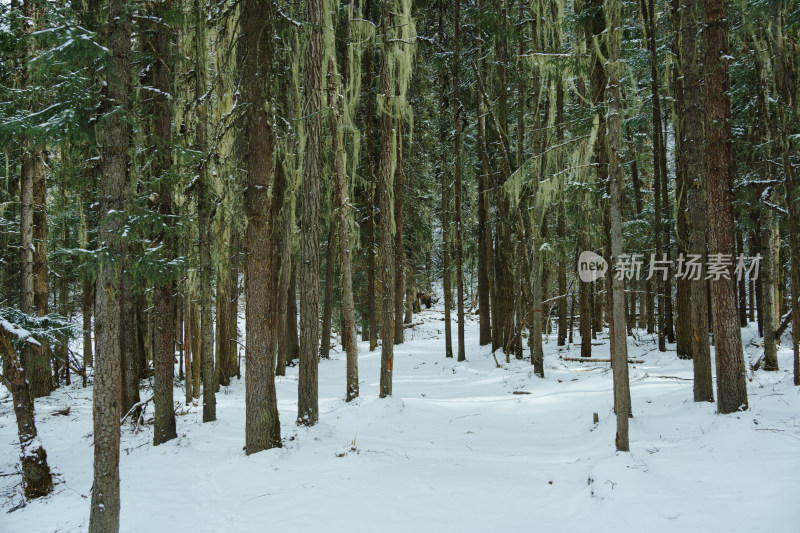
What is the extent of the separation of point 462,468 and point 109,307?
555 cm

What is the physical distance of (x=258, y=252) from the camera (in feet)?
23.8

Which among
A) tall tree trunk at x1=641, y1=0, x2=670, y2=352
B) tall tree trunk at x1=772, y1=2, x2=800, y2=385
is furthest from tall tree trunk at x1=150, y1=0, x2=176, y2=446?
tall tree trunk at x1=772, y1=2, x2=800, y2=385

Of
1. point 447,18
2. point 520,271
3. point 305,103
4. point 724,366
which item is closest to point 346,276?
point 305,103

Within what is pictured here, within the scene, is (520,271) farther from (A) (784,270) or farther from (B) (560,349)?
(A) (784,270)

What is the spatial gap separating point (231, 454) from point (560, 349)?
45.7ft

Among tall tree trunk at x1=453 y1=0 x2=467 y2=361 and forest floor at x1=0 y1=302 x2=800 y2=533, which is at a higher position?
tall tree trunk at x1=453 y1=0 x2=467 y2=361

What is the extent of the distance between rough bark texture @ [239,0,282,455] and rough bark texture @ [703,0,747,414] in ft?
24.2

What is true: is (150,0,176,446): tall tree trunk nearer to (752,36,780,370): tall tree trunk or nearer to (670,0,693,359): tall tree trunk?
(670,0,693,359): tall tree trunk

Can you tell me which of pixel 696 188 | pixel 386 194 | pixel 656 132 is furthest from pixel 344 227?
pixel 656 132

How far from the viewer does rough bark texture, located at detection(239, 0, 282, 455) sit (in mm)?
7129

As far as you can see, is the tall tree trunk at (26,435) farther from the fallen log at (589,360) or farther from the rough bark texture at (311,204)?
the fallen log at (589,360)

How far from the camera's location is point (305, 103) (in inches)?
332

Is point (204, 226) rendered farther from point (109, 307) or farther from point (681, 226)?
point (681, 226)

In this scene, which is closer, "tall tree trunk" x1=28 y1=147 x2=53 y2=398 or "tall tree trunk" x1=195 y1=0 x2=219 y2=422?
"tall tree trunk" x1=195 y1=0 x2=219 y2=422
